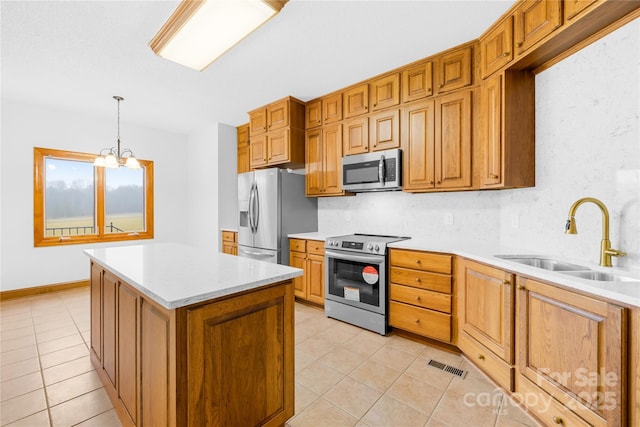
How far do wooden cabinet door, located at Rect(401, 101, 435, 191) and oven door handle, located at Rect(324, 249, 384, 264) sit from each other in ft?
2.59

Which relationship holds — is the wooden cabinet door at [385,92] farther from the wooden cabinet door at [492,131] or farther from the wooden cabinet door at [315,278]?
the wooden cabinet door at [315,278]

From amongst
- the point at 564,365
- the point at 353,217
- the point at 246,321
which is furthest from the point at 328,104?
the point at 564,365

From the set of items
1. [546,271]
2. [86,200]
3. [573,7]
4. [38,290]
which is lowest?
→ [38,290]

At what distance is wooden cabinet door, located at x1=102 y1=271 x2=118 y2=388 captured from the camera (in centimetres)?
174

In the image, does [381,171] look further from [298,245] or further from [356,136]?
[298,245]

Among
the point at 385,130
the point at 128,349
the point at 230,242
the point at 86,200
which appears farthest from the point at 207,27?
the point at 86,200

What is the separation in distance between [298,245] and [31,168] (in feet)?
13.1

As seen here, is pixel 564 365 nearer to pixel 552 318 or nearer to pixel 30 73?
pixel 552 318

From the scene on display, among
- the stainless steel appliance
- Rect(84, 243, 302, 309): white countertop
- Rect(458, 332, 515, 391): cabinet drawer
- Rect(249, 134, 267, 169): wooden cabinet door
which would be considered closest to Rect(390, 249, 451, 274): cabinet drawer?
the stainless steel appliance

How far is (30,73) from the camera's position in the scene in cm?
306

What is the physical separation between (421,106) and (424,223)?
1229mm

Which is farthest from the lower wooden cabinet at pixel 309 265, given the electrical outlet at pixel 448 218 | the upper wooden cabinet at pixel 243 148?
the upper wooden cabinet at pixel 243 148

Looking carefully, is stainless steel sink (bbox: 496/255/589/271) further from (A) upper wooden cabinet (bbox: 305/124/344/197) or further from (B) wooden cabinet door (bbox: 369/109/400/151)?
(A) upper wooden cabinet (bbox: 305/124/344/197)

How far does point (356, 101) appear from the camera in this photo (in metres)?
3.33
